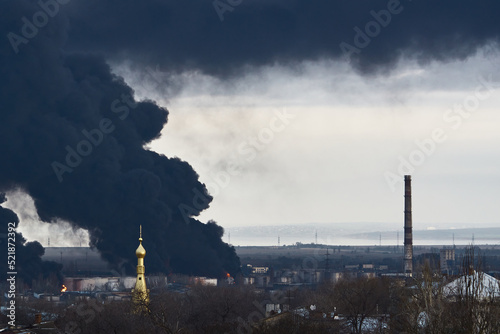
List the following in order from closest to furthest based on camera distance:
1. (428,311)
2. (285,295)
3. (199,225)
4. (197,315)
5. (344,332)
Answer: (428,311) < (344,332) < (197,315) < (285,295) < (199,225)

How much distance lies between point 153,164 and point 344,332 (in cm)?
8113

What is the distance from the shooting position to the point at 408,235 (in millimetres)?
128750

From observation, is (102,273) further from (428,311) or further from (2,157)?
(428,311)

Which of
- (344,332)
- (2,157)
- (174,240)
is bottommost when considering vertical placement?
(344,332)

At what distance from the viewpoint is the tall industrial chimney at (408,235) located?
126750mm

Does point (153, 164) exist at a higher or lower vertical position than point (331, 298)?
higher

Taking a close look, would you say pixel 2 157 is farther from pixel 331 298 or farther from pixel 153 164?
pixel 331 298

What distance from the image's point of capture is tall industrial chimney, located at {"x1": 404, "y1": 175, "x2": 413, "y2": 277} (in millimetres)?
126750

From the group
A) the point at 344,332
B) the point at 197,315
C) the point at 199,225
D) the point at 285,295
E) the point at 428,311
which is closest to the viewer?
the point at 428,311

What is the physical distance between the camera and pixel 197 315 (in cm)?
8256

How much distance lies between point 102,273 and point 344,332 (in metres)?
86.2

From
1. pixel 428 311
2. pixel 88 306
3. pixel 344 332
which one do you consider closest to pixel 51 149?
pixel 88 306

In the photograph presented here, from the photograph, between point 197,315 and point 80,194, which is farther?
point 80,194

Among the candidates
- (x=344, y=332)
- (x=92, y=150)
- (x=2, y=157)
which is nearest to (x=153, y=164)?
(x=92, y=150)
